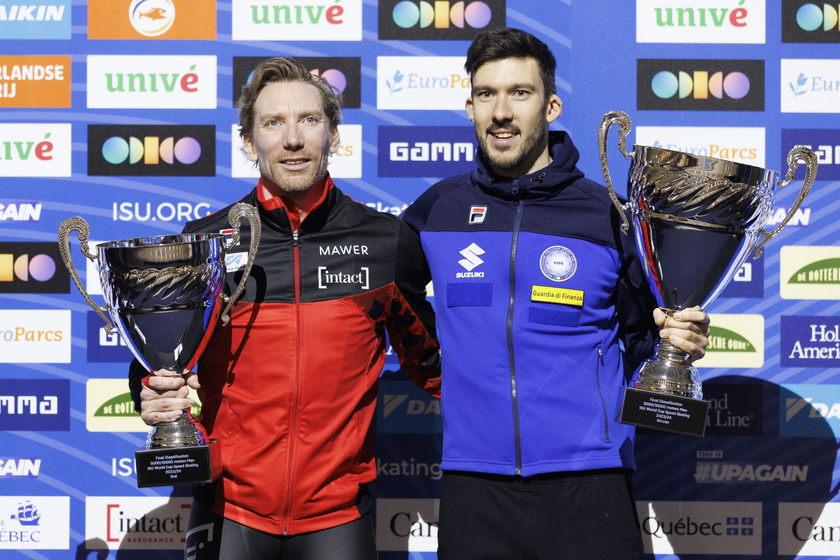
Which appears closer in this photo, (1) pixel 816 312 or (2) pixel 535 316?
(2) pixel 535 316

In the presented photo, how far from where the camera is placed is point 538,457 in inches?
80.3

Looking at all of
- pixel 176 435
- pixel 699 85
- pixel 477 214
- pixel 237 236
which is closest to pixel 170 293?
pixel 237 236

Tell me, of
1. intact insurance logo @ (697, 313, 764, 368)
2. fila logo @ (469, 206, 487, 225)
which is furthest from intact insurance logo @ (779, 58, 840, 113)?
fila logo @ (469, 206, 487, 225)

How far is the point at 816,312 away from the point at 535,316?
4.49 feet


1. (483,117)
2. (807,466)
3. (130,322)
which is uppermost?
(483,117)

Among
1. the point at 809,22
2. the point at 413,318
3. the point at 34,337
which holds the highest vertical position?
the point at 809,22

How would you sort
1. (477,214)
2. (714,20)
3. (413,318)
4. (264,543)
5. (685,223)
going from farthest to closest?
(714,20) → (413,318) → (477,214) → (264,543) → (685,223)

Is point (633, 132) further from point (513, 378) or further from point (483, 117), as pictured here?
point (513, 378)

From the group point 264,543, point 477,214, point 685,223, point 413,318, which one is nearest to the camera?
point 685,223

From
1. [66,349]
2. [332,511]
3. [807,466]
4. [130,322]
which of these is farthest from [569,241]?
[66,349]

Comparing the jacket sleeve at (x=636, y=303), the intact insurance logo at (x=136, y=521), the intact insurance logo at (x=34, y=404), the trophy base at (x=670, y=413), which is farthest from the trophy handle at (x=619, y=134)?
the intact insurance logo at (x=34, y=404)

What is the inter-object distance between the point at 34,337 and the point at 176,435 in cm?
126

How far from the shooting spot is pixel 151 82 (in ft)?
9.62

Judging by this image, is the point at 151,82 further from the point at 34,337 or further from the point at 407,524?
the point at 407,524
